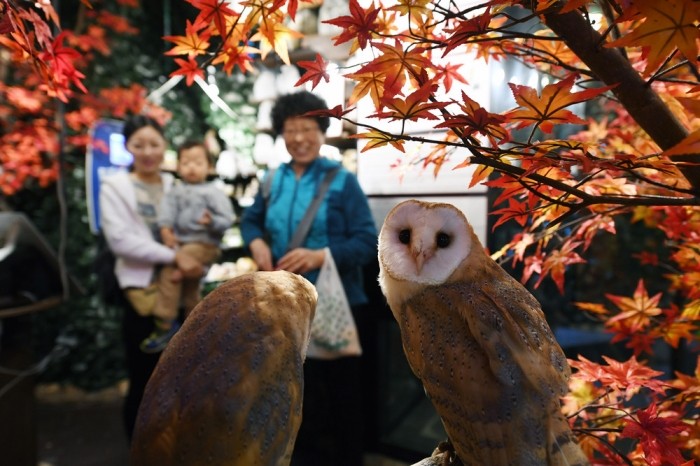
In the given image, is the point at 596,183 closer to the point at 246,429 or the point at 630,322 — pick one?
the point at 630,322

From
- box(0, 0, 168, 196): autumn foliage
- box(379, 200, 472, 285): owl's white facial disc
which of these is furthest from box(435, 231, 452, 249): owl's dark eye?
box(0, 0, 168, 196): autumn foliage

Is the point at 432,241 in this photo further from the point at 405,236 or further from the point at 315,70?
the point at 315,70

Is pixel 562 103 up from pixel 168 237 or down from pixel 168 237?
up

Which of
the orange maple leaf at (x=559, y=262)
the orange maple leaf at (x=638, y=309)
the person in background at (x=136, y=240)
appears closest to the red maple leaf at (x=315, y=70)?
the orange maple leaf at (x=559, y=262)

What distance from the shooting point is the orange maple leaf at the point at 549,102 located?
0.52 metres

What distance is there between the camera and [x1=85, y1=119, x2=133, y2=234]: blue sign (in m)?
3.05

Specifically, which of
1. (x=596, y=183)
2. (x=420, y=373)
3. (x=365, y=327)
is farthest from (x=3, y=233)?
(x=596, y=183)

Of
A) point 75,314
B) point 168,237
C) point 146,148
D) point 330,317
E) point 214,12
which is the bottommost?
point 75,314

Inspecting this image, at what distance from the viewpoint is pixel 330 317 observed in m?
1.65

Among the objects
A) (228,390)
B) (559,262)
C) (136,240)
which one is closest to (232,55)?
(228,390)

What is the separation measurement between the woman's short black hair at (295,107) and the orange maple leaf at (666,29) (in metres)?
1.37

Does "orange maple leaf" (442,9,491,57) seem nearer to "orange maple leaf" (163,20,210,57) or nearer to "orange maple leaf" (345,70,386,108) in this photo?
"orange maple leaf" (345,70,386,108)

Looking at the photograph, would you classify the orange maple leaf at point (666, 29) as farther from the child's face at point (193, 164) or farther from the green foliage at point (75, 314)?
the green foliage at point (75, 314)

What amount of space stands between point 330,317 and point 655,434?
1.11m
